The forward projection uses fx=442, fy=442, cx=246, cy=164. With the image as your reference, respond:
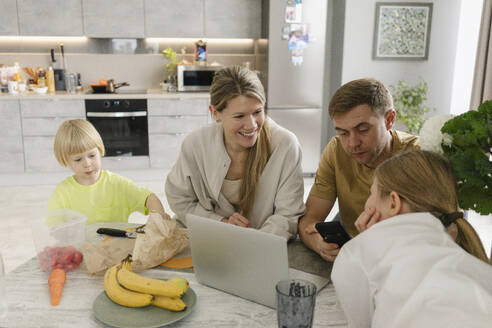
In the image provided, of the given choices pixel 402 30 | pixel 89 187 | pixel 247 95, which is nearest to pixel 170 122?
pixel 402 30

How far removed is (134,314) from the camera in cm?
102

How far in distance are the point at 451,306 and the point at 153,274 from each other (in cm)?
81

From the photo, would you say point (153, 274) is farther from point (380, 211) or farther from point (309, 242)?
point (380, 211)

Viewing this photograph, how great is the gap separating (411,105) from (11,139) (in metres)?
3.87

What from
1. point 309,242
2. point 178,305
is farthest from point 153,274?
point 309,242

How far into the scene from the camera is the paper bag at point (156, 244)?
1.23 meters

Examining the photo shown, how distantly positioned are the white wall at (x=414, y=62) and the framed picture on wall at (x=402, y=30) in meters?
0.06

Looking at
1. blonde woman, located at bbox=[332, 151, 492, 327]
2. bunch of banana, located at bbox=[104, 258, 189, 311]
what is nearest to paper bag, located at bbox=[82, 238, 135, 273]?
bunch of banana, located at bbox=[104, 258, 189, 311]

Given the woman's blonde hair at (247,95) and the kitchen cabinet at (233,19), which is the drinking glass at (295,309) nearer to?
the woman's blonde hair at (247,95)

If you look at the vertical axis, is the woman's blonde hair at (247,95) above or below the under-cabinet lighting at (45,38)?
below

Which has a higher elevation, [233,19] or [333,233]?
[233,19]

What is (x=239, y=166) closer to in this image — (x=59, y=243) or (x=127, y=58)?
(x=59, y=243)

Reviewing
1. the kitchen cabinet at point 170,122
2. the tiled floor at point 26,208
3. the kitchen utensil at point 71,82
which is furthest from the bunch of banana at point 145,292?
the kitchen utensil at point 71,82

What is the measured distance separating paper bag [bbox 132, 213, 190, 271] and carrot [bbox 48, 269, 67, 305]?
185 millimetres
